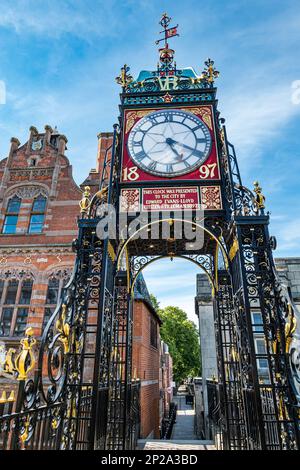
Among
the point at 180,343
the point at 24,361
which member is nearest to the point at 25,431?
the point at 24,361

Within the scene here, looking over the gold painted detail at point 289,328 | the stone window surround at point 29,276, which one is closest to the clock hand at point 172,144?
the gold painted detail at point 289,328

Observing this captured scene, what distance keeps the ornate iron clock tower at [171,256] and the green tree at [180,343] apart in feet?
104

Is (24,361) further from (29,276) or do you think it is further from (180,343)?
(180,343)

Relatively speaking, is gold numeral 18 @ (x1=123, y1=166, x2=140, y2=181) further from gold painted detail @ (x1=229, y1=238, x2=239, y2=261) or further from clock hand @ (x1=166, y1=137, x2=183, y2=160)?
gold painted detail @ (x1=229, y1=238, x2=239, y2=261)

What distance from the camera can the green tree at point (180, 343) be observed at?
122ft

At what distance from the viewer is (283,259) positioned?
10969mm

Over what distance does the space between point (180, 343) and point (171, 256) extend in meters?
34.0

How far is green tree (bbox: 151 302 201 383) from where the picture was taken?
122 ft

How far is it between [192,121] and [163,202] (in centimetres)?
205

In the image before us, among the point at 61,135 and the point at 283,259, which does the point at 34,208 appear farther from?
the point at 283,259

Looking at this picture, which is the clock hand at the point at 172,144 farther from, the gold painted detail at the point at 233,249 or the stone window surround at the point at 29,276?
the stone window surround at the point at 29,276

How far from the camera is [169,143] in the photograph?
607cm

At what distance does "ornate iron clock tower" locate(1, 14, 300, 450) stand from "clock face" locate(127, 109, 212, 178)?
0.02m
